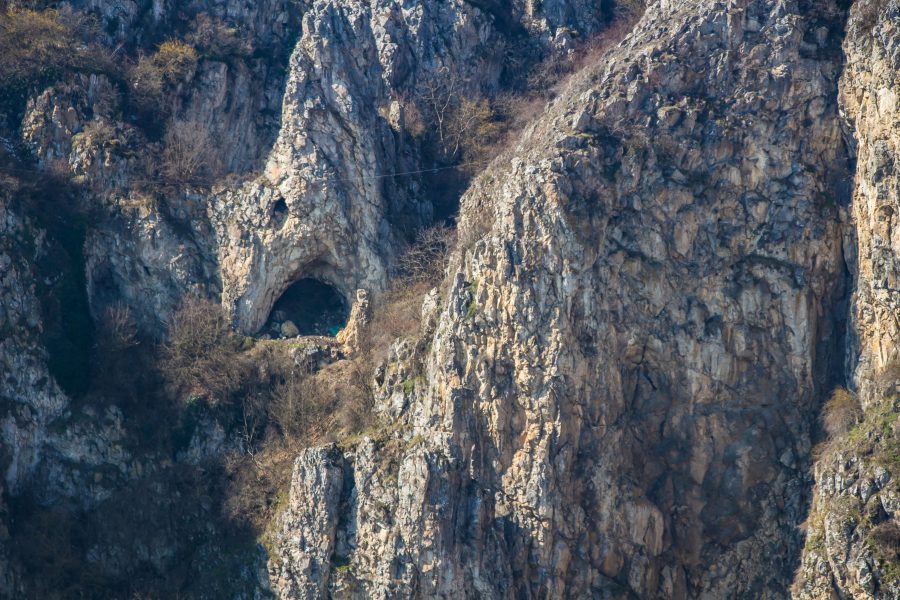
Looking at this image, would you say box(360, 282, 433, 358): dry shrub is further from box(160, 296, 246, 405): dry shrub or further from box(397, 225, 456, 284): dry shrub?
box(160, 296, 246, 405): dry shrub

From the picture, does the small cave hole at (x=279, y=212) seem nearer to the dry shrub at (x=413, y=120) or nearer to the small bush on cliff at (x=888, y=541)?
the dry shrub at (x=413, y=120)

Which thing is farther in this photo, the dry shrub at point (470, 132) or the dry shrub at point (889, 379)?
the dry shrub at point (470, 132)

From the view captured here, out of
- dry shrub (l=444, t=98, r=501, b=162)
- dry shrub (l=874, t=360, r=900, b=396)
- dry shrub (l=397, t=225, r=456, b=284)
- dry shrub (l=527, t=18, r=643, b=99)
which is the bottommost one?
dry shrub (l=874, t=360, r=900, b=396)

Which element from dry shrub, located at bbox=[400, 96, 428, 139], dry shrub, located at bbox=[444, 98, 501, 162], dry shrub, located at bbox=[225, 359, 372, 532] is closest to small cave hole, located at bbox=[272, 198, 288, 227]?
dry shrub, located at bbox=[225, 359, 372, 532]

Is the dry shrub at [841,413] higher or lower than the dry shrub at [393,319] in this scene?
lower

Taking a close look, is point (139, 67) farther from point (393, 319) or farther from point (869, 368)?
point (869, 368)

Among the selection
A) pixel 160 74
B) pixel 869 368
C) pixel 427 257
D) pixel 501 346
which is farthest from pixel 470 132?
pixel 869 368

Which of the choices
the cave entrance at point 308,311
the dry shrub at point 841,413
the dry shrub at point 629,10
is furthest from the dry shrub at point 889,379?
the dry shrub at point 629,10
